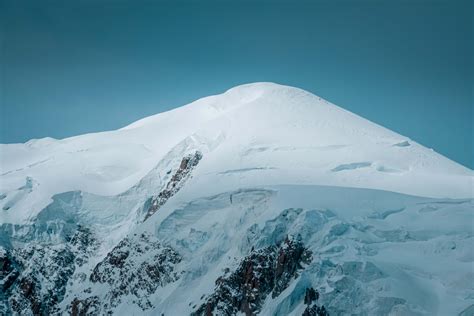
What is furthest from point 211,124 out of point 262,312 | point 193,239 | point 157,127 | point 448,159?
point 262,312

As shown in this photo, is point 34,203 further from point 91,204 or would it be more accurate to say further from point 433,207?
point 433,207

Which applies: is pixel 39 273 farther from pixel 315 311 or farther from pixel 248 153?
pixel 315 311

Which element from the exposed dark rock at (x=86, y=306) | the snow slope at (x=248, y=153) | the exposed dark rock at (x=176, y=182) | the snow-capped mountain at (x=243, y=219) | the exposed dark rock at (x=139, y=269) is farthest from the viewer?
the exposed dark rock at (x=176, y=182)

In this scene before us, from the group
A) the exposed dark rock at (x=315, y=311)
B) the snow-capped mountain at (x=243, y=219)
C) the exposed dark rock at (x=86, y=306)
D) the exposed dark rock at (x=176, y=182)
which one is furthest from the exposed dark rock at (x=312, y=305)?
the exposed dark rock at (x=176, y=182)

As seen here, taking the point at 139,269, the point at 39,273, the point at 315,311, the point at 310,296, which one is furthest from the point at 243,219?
the point at 39,273

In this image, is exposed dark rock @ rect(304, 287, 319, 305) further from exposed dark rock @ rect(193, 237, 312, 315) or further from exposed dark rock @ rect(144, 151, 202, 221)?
exposed dark rock @ rect(144, 151, 202, 221)

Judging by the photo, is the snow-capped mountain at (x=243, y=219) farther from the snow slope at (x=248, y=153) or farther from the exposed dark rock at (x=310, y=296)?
the snow slope at (x=248, y=153)
